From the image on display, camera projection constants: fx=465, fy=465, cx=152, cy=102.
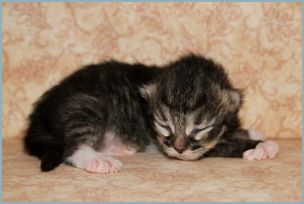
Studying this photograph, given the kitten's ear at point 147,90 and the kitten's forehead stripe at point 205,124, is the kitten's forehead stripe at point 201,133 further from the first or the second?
the kitten's ear at point 147,90

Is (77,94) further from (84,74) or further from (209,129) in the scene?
(209,129)

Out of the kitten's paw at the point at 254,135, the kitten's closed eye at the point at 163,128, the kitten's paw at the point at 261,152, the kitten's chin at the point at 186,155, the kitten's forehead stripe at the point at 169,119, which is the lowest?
the kitten's paw at the point at 254,135

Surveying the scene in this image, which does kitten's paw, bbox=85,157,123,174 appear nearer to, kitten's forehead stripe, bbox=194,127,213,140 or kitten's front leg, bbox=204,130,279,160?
kitten's forehead stripe, bbox=194,127,213,140

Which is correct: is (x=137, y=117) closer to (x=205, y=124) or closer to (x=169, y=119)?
(x=169, y=119)

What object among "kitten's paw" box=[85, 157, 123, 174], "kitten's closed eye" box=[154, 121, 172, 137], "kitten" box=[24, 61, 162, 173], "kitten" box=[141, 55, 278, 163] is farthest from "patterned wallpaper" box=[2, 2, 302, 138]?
"kitten's paw" box=[85, 157, 123, 174]

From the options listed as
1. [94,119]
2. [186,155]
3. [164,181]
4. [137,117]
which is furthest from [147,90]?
[164,181]

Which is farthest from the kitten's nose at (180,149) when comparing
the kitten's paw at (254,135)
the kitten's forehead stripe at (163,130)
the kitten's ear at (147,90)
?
the kitten's paw at (254,135)
